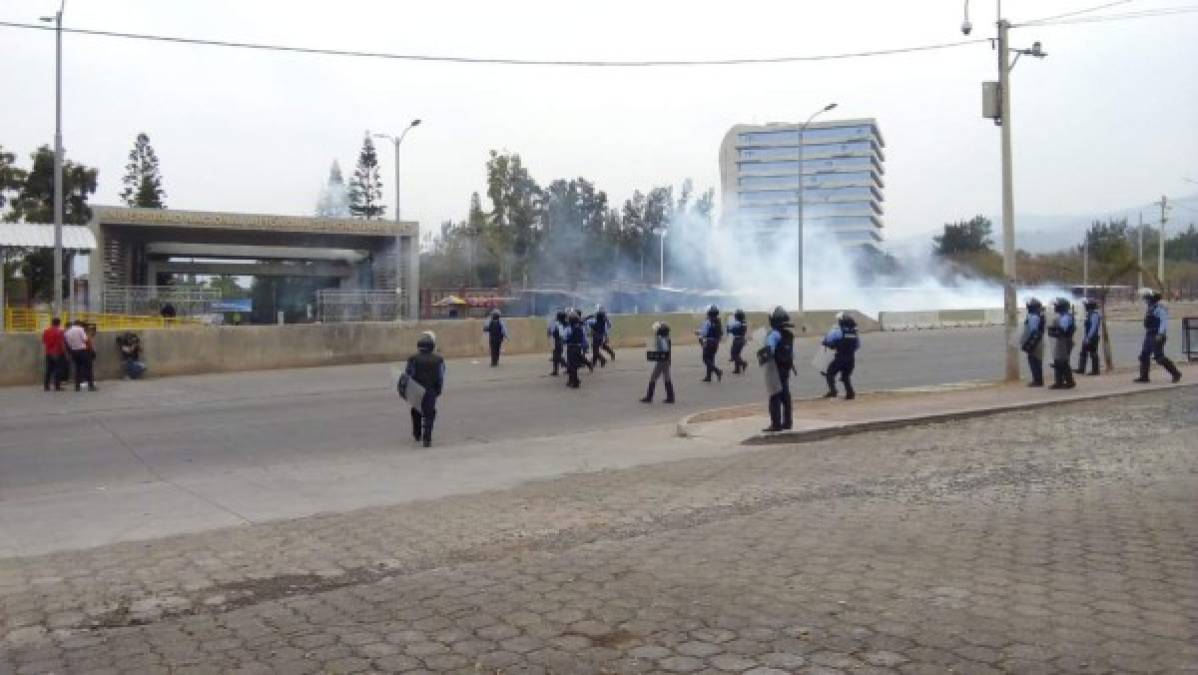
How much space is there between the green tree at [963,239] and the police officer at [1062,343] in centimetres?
7725

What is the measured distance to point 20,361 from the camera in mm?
20922

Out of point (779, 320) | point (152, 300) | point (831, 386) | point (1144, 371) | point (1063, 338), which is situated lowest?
point (831, 386)

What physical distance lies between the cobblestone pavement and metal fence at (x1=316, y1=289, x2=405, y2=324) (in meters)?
35.1

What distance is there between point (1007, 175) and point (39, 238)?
27339mm

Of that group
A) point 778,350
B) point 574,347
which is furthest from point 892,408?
point 574,347

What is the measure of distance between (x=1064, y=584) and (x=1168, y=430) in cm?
801

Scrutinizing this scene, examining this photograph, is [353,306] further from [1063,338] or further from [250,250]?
[1063,338]

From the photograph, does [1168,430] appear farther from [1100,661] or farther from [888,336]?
[888,336]

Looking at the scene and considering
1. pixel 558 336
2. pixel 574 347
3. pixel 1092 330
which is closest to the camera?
pixel 1092 330

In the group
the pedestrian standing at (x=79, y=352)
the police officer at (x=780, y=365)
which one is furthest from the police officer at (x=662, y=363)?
the pedestrian standing at (x=79, y=352)

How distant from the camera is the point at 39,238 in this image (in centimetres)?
3053

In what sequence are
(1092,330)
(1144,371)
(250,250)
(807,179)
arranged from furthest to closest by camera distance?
(807,179) < (250,250) < (1092,330) < (1144,371)

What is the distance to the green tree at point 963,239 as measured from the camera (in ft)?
304

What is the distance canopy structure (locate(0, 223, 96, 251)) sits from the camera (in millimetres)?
30002
